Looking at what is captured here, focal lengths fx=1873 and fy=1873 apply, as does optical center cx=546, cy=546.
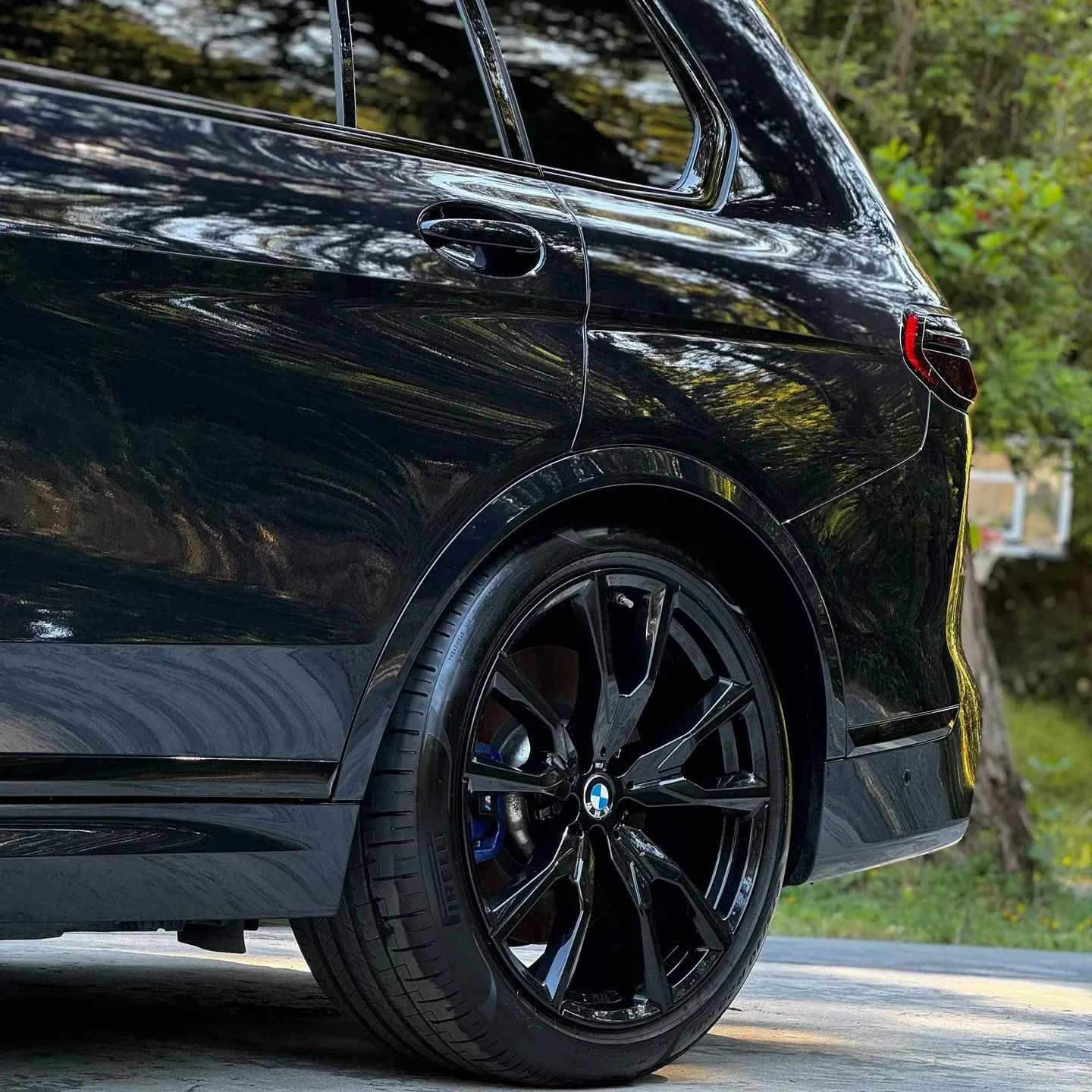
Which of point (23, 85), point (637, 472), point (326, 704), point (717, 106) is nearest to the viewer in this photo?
point (23, 85)

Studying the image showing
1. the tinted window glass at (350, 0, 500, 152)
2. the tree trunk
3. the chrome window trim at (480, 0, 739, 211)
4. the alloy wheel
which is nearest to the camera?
the alloy wheel

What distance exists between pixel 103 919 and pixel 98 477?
0.56m

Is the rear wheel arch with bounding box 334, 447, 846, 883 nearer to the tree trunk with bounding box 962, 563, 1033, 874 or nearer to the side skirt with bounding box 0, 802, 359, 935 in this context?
the side skirt with bounding box 0, 802, 359, 935

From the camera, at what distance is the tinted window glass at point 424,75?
3016mm

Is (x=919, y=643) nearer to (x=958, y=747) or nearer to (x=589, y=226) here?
(x=958, y=747)

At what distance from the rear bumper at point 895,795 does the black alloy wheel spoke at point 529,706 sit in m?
0.51

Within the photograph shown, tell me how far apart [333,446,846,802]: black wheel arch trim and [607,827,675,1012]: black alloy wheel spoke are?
0.41m

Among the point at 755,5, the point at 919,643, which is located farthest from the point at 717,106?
the point at 919,643

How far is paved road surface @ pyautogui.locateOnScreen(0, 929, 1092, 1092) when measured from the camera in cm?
276

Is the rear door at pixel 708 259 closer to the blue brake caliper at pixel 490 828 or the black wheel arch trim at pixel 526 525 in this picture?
the black wheel arch trim at pixel 526 525

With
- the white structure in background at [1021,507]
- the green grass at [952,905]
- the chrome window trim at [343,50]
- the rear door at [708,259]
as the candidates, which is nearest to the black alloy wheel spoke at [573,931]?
A: the rear door at [708,259]

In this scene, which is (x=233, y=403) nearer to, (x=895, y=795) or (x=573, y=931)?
(x=573, y=931)

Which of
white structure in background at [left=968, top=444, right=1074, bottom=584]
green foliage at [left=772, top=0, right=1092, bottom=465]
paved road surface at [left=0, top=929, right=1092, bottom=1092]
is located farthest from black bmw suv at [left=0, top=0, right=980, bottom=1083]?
white structure in background at [left=968, top=444, right=1074, bottom=584]

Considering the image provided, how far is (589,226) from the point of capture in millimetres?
2855
